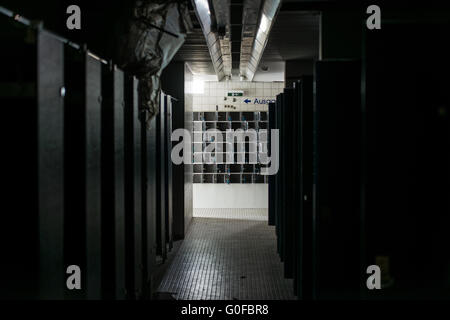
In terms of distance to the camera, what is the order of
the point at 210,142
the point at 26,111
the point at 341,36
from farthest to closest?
the point at 210,142, the point at 341,36, the point at 26,111

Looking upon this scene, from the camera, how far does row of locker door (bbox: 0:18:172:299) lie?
174 cm

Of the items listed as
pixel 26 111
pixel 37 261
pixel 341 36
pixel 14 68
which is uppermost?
pixel 341 36

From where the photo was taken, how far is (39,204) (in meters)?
1.75

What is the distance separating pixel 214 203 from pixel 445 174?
347 inches

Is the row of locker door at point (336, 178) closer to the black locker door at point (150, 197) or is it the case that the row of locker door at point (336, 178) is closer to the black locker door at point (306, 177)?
the black locker door at point (306, 177)

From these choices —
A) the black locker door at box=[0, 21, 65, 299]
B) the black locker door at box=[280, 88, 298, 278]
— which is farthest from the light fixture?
the black locker door at box=[0, 21, 65, 299]

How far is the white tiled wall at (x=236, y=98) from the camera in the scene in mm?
10555

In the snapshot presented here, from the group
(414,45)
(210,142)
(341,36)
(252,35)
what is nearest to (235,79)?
(210,142)

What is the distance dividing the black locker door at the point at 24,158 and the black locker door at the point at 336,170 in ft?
5.69

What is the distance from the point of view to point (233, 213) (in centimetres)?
995

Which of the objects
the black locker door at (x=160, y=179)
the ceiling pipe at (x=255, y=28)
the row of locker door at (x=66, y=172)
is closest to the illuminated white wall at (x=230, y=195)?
the ceiling pipe at (x=255, y=28)

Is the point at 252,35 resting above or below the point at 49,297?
above

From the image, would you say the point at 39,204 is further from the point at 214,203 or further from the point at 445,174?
the point at 214,203

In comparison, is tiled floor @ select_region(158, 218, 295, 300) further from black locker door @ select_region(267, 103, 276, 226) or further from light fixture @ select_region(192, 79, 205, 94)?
light fixture @ select_region(192, 79, 205, 94)
